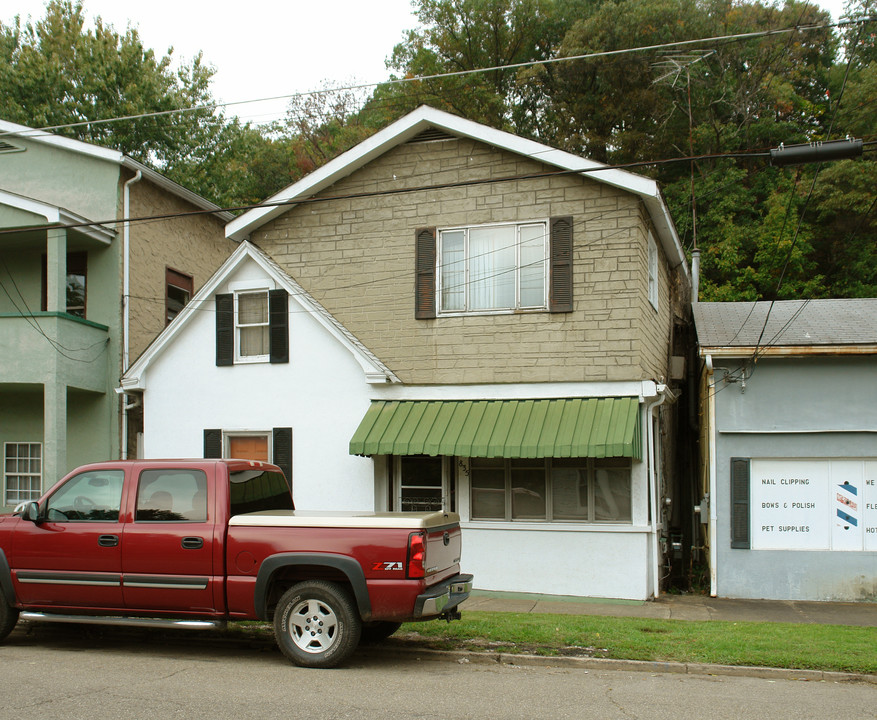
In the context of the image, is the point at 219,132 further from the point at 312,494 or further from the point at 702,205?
the point at 312,494

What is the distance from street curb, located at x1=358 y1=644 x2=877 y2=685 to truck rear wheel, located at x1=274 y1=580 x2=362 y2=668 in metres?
0.97

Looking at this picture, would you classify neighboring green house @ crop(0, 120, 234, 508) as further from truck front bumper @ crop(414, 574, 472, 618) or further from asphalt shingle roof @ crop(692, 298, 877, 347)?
asphalt shingle roof @ crop(692, 298, 877, 347)

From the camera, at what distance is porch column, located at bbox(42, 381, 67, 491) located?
15484 millimetres

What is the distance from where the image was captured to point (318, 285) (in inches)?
563

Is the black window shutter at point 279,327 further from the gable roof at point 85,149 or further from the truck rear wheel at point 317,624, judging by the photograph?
the truck rear wheel at point 317,624

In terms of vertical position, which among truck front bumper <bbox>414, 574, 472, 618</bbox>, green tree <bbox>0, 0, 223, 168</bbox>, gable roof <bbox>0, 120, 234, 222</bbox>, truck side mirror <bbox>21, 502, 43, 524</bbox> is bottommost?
truck front bumper <bbox>414, 574, 472, 618</bbox>

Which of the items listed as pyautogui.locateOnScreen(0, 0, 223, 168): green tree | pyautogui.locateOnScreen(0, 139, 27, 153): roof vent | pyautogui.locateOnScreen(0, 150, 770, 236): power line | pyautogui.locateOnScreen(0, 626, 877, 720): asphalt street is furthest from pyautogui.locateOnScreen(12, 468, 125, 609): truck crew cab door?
→ pyautogui.locateOnScreen(0, 0, 223, 168): green tree

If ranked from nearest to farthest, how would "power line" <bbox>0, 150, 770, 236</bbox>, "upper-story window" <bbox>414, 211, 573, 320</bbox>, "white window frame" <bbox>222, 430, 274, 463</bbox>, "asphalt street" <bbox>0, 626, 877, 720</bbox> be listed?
"asphalt street" <bbox>0, 626, 877, 720</bbox> < "power line" <bbox>0, 150, 770, 236</bbox> < "upper-story window" <bbox>414, 211, 573, 320</bbox> < "white window frame" <bbox>222, 430, 274, 463</bbox>

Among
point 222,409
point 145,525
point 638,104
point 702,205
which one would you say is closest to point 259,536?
Answer: point 145,525

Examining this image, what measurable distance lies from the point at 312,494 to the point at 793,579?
7197 millimetres

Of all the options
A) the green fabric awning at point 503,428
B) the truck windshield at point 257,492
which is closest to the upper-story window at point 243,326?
the green fabric awning at point 503,428

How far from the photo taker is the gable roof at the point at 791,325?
41.5 ft

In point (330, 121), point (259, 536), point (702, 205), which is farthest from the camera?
point (330, 121)

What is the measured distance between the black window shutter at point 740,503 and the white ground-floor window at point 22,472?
13.1 metres
